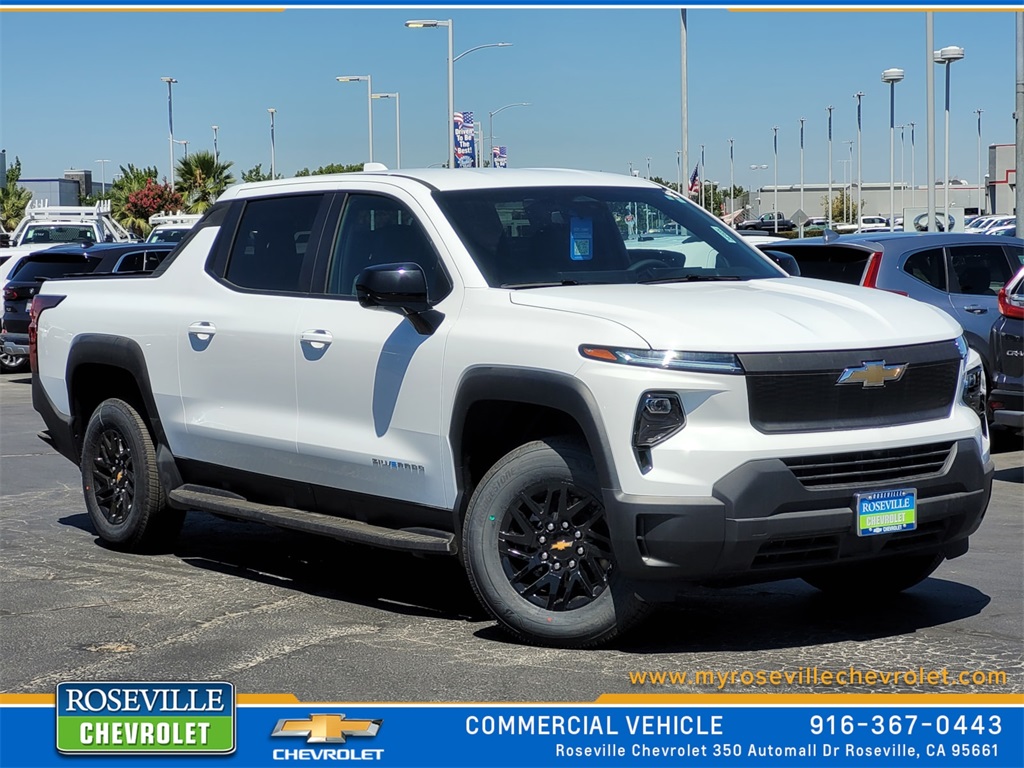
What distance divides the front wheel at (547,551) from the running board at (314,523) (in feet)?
0.96

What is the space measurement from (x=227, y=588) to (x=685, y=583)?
269cm

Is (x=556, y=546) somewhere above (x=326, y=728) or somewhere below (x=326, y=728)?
above

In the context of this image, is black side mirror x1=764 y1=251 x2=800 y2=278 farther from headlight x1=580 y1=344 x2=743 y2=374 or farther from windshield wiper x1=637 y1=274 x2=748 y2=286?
headlight x1=580 y1=344 x2=743 y2=374

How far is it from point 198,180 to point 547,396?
176 ft

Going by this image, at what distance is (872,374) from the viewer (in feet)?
18.6

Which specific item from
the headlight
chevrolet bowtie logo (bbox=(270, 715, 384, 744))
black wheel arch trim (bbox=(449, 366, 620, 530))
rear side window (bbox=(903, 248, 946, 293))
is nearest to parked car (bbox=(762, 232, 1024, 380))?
rear side window (bbox=(903, 248, 946, 293))

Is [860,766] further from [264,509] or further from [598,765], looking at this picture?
[264,509]

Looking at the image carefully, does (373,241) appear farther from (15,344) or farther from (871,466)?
(15,344)

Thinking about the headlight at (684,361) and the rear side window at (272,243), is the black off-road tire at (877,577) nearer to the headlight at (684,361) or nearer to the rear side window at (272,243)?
the headlight at (684,361)

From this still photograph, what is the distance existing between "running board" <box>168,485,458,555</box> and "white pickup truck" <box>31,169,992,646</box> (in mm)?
17

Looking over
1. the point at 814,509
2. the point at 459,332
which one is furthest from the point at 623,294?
the point at 814,509

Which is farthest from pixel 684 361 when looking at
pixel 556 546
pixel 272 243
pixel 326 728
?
pixel 272 243

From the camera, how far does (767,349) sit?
5.53 meters

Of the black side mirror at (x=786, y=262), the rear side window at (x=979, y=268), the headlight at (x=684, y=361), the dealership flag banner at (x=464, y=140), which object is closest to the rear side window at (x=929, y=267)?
the rear side window at (x=979, y=268)
